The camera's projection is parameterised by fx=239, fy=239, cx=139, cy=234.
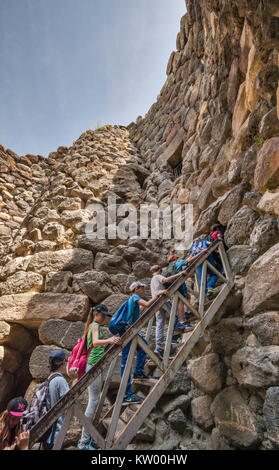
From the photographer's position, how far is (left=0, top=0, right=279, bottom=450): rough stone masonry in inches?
93.1

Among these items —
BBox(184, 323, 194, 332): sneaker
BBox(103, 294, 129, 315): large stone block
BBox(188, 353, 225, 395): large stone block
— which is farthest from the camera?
BBox(103, 294, 129, 315): large stone block

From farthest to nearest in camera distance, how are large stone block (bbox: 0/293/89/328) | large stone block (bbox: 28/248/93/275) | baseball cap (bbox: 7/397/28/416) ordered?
1. large stone block (bbox: 28/248/93/275)
2. large stone block (bbox: 0/293/89/328)
3. baseball cap (bbox: 7/397/28/416)

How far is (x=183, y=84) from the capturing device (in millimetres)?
8094

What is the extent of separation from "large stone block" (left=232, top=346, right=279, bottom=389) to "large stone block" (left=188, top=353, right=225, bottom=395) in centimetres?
23

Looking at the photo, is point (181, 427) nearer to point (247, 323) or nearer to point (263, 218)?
point (247, 323)

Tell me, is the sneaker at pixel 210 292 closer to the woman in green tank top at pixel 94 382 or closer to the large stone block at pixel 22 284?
the woman in green tank top at pixel 94 382

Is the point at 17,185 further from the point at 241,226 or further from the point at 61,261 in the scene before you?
the point at 241,226

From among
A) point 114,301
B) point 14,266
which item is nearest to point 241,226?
point 114,301

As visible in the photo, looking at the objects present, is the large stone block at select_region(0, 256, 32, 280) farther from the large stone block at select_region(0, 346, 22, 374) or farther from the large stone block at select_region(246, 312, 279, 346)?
the large stone block at select_region(246, 312, 279, 346)

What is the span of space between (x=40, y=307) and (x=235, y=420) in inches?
126

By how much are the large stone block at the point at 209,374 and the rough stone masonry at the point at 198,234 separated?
1 cm

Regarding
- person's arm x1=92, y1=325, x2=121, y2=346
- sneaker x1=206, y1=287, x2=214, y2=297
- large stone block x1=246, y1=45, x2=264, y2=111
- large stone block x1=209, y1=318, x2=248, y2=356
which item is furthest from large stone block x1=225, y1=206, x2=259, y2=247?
person's arm x1=92, y1=325, x2=121, y2=346
